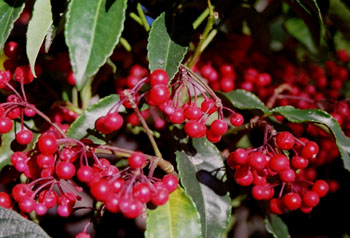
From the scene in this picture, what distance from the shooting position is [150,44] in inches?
34.1

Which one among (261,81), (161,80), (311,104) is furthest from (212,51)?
(161,80)

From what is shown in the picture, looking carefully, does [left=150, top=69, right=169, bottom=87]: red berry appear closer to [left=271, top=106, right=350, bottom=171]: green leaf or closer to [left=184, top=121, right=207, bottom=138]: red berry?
[left=184, top=121, right=207, bottom=138]: red berry

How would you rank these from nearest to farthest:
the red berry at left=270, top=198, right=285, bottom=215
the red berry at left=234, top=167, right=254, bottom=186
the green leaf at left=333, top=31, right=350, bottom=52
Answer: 1. the red berry at left=234, top=167, right=254, bottom=186
2. the red berry at left=270, top=198, right=285, bottom=215
3. the green leaf at left=333, top=31, right=350, bottom=52

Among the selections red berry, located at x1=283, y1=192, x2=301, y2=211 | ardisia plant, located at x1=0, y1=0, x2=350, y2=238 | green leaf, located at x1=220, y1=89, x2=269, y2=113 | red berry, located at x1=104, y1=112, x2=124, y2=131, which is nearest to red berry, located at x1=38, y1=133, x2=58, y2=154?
ardisia plant, located at x1=0, y1=0, x2=350, y2=238

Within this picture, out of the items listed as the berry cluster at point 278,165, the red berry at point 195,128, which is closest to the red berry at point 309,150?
the berry cluster at point 278,165

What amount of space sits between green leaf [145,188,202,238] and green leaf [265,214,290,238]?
1.36ft

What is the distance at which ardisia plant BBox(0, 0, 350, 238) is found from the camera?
2.59 feet

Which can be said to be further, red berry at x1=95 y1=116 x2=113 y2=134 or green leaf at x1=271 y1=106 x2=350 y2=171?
green leaf at x1=271 y1=106 x2=350 y2=171

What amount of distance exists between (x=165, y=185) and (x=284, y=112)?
1.20 ft

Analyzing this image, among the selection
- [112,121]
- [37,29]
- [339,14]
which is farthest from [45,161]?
[339,14]

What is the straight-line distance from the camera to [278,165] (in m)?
0.86

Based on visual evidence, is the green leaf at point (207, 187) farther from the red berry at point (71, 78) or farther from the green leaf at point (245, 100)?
the red berry at point (71, 78)

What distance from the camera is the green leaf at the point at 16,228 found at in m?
0.80

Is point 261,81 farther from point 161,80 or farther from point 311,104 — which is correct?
point 161,80
